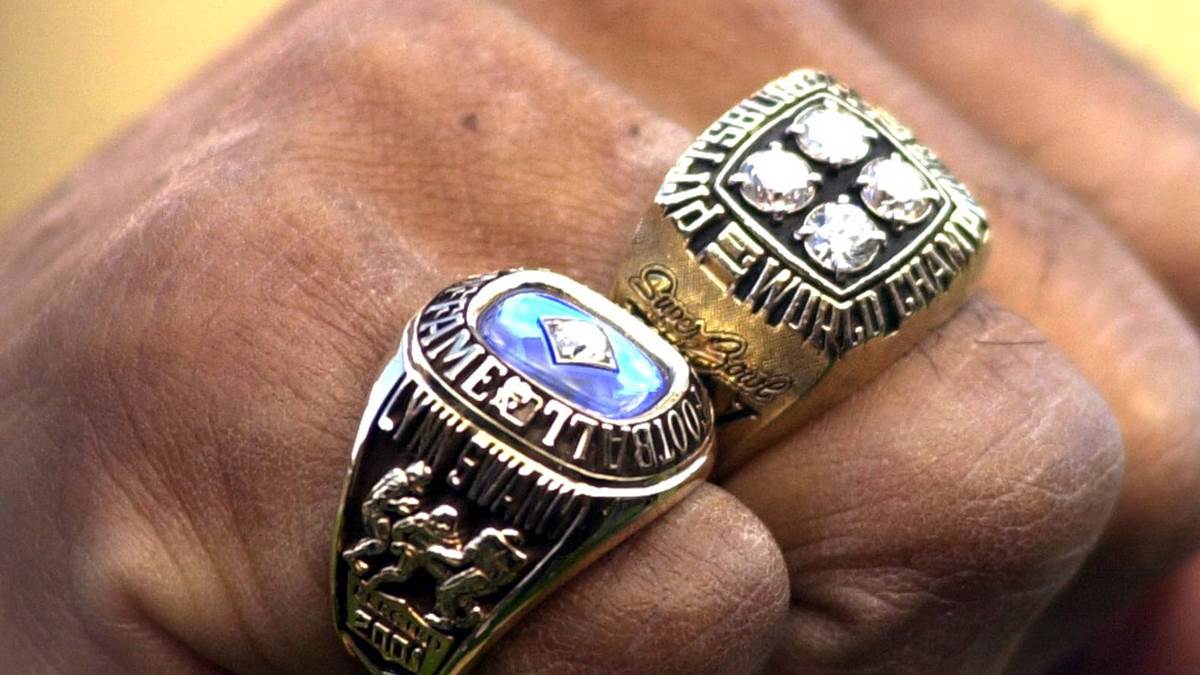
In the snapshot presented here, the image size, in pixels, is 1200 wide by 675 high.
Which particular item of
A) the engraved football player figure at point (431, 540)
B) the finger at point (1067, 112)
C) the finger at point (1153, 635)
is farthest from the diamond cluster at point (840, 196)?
the finger at point (1153, 635)

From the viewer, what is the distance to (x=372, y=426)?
0.49 meters

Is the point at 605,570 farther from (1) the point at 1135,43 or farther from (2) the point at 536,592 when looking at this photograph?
(1) the point at 1135,43

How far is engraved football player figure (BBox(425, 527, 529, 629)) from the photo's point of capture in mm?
484

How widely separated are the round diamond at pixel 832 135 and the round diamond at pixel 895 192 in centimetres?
1

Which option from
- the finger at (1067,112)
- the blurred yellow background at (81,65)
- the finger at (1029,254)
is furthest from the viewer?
the blurred yellow background at (81,65)

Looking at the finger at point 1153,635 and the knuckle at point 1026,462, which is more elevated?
the knuckle at point 1026,462

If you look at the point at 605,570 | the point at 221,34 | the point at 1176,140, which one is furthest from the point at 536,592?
the point at 221,34

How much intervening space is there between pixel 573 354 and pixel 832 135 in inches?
7.3

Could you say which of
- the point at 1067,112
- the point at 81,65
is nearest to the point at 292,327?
the point at 1067,112

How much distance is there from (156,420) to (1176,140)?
766 mm

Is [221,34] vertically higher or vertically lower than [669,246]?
lower

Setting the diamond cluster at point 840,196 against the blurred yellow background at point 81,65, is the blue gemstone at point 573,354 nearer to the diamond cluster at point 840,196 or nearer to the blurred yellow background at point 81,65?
the diamond cluster at point 840,196

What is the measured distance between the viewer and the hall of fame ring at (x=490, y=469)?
18.9 inches

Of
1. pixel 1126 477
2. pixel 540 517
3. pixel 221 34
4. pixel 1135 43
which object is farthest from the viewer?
pixel 221 34
